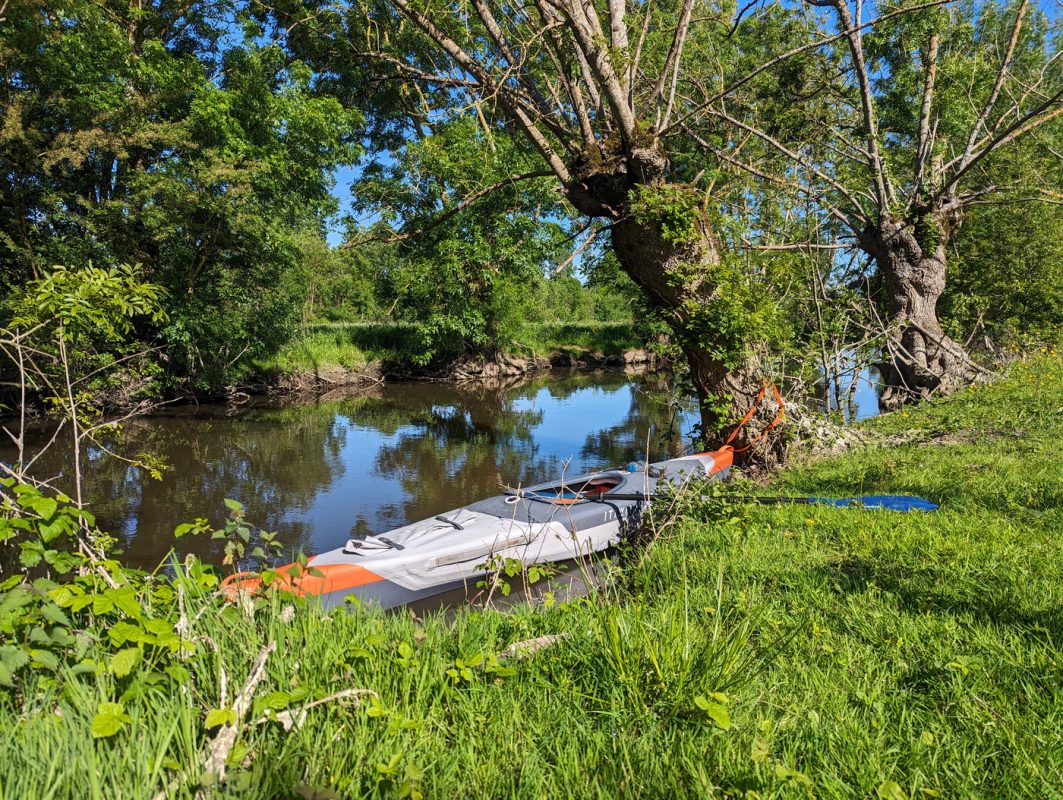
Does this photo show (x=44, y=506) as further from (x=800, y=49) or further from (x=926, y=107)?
(x=926, y=107)

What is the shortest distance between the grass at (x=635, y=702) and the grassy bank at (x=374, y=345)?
18063 millimetres

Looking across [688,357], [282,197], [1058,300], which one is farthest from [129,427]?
[1058,300]

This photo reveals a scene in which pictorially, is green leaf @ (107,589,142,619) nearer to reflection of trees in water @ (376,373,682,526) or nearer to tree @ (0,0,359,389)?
reflection of trees in water @ (376,373,682,526)

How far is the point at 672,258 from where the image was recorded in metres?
6.30

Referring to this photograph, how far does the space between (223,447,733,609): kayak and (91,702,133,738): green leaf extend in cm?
251

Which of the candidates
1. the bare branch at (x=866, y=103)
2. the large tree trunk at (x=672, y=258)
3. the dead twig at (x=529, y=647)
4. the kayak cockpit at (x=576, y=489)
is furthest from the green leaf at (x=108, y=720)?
the bare branch at (x=866, y=103)

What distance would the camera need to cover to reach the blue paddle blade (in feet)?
13.9

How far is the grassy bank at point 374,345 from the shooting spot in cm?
1967

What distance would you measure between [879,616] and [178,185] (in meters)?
14.6

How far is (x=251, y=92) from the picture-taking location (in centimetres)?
1412

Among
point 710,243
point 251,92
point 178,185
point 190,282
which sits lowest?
point 710,243

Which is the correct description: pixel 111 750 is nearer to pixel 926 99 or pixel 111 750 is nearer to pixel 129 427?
pixel 926 99

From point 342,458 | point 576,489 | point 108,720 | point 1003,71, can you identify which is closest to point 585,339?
point 342,458

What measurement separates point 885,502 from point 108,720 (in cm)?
487
